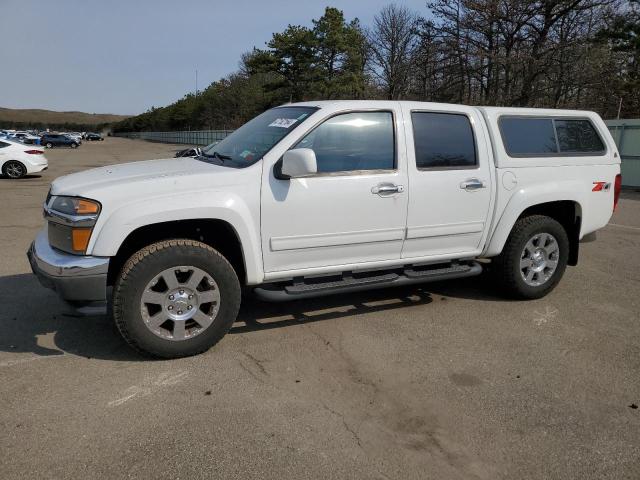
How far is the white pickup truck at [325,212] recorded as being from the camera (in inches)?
137

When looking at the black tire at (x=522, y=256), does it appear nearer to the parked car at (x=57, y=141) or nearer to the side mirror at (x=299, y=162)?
the side mirror at (x=299, y=162)

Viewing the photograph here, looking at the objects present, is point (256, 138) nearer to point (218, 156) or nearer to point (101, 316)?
point (218, 156)

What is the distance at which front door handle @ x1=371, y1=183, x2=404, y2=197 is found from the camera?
4.08 meters

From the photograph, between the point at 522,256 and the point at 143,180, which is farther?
the point at 522,256

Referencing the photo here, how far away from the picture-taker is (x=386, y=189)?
411 cm

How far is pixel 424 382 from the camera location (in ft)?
11.3

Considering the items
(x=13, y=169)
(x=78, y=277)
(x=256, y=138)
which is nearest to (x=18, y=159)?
(x=13, y=169)

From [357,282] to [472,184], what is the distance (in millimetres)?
1378

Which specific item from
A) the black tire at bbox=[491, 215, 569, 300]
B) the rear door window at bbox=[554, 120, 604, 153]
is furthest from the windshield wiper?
the rear door window at bbox=[554, 120, 604, 153]

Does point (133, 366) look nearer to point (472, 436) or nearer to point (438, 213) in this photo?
point (472, 436)

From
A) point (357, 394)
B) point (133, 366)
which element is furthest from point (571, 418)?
point (133, 366)

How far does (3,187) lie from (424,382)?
14486 millimetres

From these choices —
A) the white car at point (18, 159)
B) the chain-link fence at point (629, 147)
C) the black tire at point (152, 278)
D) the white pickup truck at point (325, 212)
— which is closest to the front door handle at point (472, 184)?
the white pickup truck at point (325, 212)

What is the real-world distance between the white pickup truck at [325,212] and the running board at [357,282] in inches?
0.6
